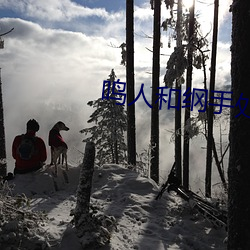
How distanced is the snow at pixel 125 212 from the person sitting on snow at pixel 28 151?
0.31 metres

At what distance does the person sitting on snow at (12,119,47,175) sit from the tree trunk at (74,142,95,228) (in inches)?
153

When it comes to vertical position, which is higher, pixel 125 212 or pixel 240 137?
pixel 240 137

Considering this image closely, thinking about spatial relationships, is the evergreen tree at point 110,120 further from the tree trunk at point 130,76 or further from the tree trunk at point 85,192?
the tree trunk at point 85,192

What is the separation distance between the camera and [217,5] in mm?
14484

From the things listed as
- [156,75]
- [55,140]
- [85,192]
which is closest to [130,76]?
[156,75]

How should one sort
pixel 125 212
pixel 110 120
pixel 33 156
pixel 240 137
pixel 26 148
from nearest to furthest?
pixel 240 137, pixel 125 212, pixel 26 148, pixel 33 156, pixel 110 120

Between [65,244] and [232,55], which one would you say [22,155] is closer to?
[65,244]

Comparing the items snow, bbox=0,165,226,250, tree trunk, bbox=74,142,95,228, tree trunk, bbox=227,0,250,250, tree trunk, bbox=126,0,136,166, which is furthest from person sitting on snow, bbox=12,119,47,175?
tree trunk, bbox=227,0,250,250

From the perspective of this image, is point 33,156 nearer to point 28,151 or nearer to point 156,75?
point 28,151

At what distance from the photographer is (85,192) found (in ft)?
18.8

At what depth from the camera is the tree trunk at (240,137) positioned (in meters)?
4.39

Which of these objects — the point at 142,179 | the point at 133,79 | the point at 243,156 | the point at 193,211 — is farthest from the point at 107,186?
the point at 133,79

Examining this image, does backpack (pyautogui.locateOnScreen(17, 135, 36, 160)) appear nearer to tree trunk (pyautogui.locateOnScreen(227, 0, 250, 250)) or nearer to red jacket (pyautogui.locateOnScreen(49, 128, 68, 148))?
red jacket (pyautogui.locateOnScreen(49, 128, 68, 148))

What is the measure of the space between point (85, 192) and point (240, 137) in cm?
293
